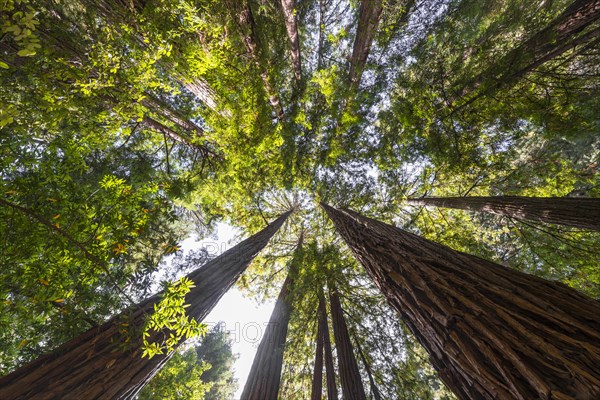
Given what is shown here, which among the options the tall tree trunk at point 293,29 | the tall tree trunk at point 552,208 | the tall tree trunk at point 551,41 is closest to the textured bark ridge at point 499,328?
the tall tree trunk at point 552,208

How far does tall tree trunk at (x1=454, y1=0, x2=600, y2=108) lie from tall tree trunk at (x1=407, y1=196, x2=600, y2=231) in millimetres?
2060

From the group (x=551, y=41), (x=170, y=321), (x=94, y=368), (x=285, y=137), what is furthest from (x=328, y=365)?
(x=551, y=41)

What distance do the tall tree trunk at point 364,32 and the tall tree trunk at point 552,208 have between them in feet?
11.8

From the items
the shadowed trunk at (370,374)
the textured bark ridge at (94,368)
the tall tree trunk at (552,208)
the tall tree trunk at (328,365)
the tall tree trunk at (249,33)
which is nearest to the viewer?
the textured bark ridge at (94,368)

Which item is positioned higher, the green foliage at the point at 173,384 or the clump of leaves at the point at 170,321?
the green foliage at the point at 173,384

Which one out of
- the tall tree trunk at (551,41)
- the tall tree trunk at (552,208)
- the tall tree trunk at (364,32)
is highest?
the tall tree trunk at (364,32)

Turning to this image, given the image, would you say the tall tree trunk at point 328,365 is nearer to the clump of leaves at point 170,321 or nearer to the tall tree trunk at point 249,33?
the clump of leaves at point 170,321

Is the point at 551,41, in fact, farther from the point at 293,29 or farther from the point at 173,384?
the point at 173,384

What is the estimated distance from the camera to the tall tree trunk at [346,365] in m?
3.20

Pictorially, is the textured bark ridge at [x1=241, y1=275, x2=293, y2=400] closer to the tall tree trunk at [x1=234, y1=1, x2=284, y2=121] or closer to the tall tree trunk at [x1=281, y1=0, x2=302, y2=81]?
the tall tree trunk at [x1=234, y1=1, x2=284, y2=121]

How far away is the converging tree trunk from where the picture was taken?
3.12m

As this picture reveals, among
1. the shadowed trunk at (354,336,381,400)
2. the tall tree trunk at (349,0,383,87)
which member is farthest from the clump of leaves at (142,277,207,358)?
the tall tree trunk at (349,0,383,87)

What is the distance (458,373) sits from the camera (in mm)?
1125

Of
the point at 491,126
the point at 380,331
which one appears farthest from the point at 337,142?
the point at 380,331
